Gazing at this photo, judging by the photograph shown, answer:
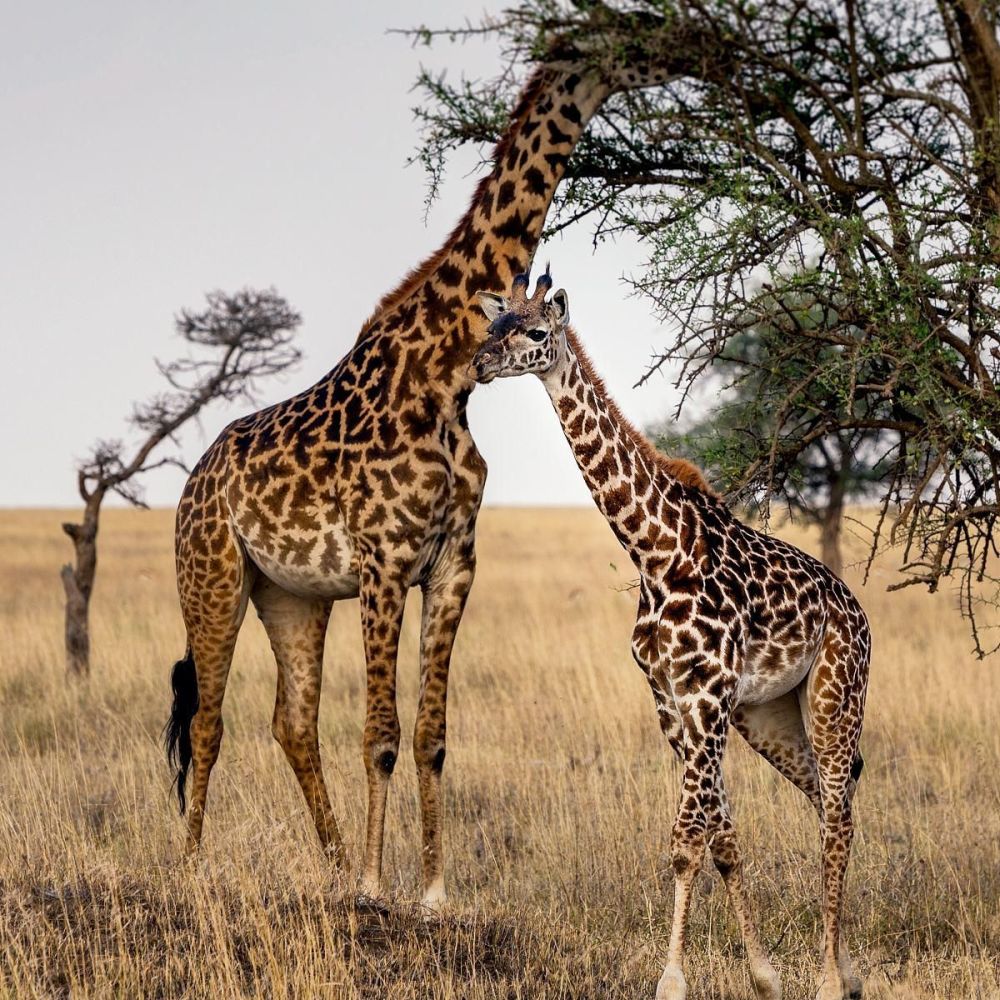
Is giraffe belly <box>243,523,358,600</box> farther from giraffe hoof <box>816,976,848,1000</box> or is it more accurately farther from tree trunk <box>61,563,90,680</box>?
tree trunk <box>61,563,90,680</box>

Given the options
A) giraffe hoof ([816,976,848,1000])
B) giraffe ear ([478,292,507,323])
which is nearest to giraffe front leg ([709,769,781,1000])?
giraffe hoof ([816,976,848,1000])

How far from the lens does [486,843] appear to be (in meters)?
8.27

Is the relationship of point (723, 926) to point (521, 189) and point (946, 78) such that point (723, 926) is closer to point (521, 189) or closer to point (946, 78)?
point (521, 189)

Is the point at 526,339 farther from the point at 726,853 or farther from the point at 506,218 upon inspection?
the point at 726,853

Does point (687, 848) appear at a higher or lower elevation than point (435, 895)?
higher

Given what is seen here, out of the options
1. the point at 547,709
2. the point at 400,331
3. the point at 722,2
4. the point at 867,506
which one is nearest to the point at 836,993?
the point at 400,331

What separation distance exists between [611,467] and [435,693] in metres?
1.70

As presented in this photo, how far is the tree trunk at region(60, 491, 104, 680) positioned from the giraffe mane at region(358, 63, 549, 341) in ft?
23.1

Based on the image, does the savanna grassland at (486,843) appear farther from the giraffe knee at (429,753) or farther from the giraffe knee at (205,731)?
the giraffe knee at (429,753)

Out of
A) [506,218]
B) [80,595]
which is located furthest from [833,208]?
[80,595]

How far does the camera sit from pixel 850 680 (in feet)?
20.5

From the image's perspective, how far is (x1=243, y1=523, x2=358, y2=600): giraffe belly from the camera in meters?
7.29

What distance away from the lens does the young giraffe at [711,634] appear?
575 centimetres

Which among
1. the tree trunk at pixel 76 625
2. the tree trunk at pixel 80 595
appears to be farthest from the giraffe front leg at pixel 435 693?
the tree trunk at pixel 76 625
